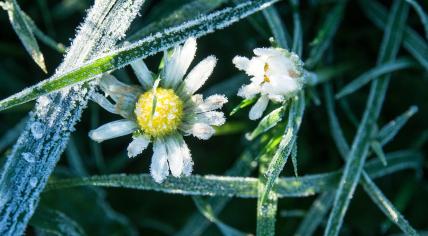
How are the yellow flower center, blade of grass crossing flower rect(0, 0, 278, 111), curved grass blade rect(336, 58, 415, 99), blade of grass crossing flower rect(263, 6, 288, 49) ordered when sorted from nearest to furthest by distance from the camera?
blade of grass crossing flower rect(0, 0, 278, 111)
the yellow flower center
blade of grass crossing flower rect(263, 6, 288, 49)
curved grass blade rect(336, 58, 415, 99)

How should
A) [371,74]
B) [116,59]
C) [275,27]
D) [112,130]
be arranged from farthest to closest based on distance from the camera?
[371,74]
[275,27]
[112,130]
[116,59]

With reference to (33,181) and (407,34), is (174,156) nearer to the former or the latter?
(33,181)

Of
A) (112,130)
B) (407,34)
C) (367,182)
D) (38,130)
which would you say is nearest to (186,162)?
(112,130)

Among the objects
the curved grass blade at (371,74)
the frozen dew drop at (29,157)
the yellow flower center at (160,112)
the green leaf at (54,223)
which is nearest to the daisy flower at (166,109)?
the yellow flower center at (160,112)

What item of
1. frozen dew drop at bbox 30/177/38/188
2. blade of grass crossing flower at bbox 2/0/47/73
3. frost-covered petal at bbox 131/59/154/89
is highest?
blade of grass crossing flower at bbox 2/0/47/73

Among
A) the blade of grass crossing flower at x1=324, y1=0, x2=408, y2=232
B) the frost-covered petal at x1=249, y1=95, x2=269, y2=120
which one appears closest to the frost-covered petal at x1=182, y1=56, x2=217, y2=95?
the frost-covered petal at x1=249, y1=95, x2=269, y2=120

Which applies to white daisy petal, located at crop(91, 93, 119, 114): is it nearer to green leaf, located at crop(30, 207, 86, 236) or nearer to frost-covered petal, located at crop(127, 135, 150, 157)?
frost-covered petal, located at crop(127, 135, 150, 157)

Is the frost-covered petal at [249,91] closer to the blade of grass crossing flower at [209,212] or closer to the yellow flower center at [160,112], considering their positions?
the yellow flower center at [160,112]

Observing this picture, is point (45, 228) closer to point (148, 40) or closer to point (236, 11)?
point (148, 40)
